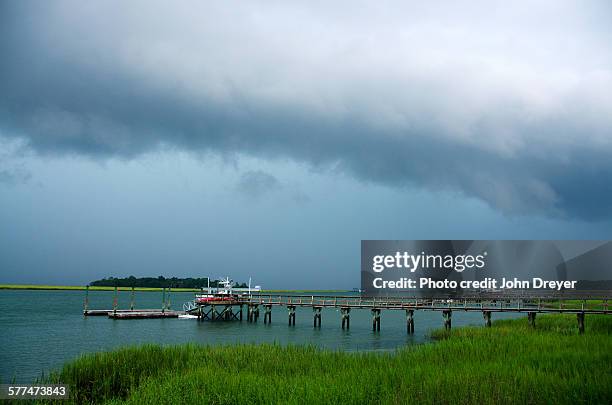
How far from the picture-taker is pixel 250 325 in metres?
60.8

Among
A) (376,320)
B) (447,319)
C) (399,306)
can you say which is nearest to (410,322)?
(399,306)

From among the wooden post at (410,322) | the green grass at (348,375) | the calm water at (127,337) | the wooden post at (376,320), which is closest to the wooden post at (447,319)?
the calm water at (127,337)

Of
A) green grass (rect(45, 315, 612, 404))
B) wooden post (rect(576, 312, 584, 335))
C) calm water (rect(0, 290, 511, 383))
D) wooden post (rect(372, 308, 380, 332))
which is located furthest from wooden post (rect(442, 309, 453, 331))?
green grass (rect(45, 315, 612, 404))

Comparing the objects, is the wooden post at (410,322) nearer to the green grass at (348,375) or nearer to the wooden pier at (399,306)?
the wooden pier at (399,306)

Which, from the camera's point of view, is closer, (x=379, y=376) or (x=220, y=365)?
(x=379, y=376)

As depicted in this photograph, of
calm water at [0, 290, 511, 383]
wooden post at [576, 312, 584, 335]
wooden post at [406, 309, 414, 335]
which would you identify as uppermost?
wooden post at [576, 312, 584, 335]

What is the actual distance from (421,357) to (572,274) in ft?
528

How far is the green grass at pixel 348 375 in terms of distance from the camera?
15305mm

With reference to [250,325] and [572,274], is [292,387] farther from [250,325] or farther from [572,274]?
[572,274]

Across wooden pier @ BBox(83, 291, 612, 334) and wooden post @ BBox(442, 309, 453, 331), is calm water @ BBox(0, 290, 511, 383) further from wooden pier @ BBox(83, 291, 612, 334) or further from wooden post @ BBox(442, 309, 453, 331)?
wooden post @ BBox(442, 309, 453, 331)

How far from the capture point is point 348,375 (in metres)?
18.2

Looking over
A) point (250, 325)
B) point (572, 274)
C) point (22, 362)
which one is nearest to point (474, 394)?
point (22, 362)

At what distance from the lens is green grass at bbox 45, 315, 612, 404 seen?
15.3 meters

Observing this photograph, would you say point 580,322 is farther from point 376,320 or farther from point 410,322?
point 376,320
